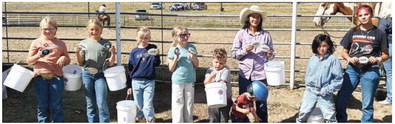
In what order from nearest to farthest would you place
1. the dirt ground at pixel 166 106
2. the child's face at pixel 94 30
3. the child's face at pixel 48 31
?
the child's face at pixel 48 31 < the child's face at pixel 94 30 < the dirt ground at pixel 166 106

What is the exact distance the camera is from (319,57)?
180 inches

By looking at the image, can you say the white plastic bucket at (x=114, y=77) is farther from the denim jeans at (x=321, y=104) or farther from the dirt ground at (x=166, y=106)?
the denim jeans at (x=321, y=104)

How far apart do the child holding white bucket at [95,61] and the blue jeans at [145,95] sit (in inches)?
13.2

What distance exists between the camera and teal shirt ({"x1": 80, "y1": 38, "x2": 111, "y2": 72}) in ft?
15.4

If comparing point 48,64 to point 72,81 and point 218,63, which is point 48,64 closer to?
point 72,81

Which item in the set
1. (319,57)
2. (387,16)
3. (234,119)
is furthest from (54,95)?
(387,16)

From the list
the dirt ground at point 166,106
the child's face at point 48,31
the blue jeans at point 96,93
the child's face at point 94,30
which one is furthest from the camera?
the dirt ground at point 166,106

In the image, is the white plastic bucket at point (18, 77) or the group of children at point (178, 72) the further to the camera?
the white plastic bucket at point (18, 77)

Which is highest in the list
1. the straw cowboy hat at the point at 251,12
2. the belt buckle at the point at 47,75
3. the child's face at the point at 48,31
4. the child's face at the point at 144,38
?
the straw cowboy hat at the point at 251,12

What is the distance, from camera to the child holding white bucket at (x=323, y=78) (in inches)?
176

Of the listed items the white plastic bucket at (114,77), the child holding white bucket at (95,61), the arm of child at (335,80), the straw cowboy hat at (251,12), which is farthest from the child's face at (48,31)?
the arm of child at (335,80)

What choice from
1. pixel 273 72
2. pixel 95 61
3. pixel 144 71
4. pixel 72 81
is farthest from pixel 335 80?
pixel 72 81

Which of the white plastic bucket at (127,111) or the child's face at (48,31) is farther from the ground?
the child's face at (48,31)

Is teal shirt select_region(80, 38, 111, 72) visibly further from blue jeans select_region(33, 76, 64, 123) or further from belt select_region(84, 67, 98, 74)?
blue jeans select_region(33, 76, 64, 123)
